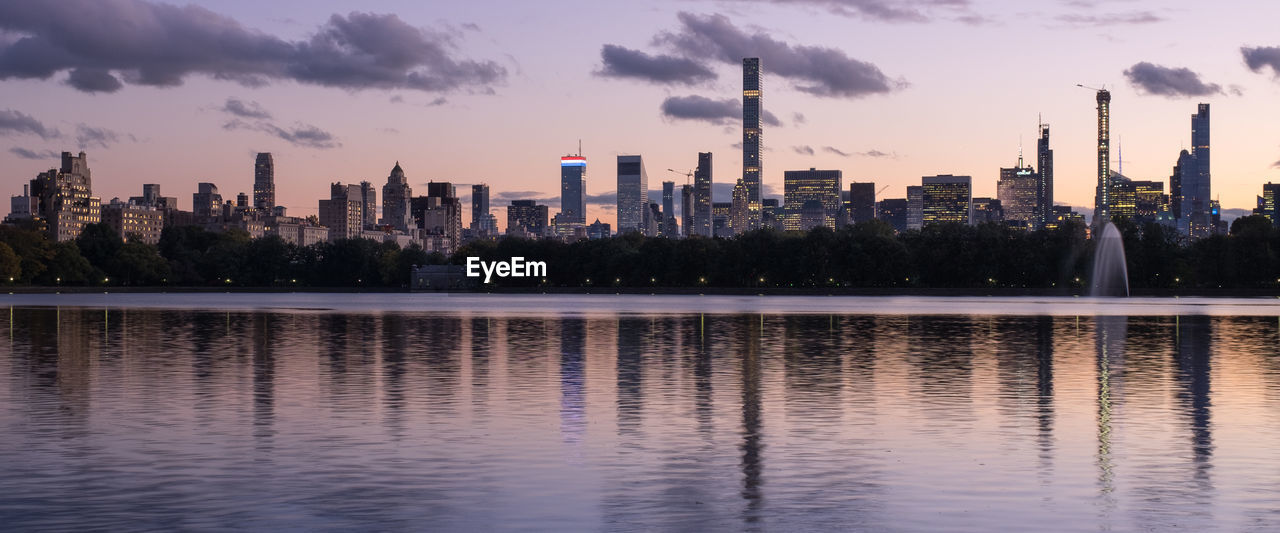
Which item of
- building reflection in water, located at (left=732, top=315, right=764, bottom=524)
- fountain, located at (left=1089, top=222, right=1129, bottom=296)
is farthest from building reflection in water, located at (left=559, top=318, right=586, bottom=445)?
fountain, located at (left=1089, top=222, right=1129, bottom=296)

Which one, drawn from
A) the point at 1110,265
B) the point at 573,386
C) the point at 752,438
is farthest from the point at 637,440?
the point at 1110,265

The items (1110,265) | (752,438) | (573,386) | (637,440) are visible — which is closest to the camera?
(637,440)

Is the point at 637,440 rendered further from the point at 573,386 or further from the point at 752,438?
the point at 573,386

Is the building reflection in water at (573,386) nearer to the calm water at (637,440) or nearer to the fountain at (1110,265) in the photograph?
the calm water at (637,440)

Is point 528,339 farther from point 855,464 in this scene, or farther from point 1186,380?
point 855,464

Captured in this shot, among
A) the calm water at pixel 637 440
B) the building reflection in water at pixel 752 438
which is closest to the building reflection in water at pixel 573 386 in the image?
the calm water at pixel 637 440

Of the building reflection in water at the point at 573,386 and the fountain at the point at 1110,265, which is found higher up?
the fountain at the point at 1110,265
